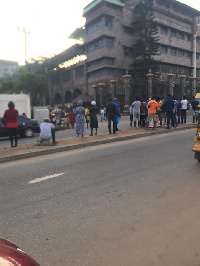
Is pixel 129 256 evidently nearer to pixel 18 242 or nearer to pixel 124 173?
pixel 18 242

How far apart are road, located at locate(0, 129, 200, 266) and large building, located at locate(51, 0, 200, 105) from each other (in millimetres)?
32522

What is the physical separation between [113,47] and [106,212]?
1578 inches

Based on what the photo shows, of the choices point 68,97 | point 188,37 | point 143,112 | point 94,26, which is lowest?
point 143,112

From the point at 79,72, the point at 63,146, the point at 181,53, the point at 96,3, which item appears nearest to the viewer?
the point at 63,146

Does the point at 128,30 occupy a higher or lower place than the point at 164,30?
lower

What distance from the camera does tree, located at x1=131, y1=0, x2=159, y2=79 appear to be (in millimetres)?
39812

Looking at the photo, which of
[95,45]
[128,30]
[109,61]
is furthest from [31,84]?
[128,30]

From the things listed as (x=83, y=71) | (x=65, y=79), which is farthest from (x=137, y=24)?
(x=65, y=79)

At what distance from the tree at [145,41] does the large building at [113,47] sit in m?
2.16

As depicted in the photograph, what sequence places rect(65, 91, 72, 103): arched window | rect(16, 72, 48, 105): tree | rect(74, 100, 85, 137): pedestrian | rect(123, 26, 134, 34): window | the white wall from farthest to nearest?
rect(65, 91, 72, 103): arched window < rect(123, 26, 134, 34): window < rect(16, 72, 48, 105): tree < the white wall < rect(74, 100, 85, 137): pedestrian

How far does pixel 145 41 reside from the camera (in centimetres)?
4003

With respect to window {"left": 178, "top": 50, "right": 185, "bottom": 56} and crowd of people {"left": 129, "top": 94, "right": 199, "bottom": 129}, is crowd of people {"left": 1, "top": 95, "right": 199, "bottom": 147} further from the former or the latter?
window {"left": 178, "top": 50, "right": 185, "bottom": 56}

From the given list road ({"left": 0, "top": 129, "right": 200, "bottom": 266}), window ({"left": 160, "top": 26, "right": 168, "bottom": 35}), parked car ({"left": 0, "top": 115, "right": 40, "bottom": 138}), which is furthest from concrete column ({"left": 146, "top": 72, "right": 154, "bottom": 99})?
window ({"left": 160, "top": 26, "right": 168, "bottom": 35})

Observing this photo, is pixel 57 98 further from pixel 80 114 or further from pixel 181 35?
pixel 80 114
